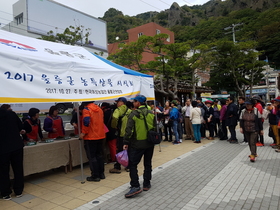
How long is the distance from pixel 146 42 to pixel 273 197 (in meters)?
11.3

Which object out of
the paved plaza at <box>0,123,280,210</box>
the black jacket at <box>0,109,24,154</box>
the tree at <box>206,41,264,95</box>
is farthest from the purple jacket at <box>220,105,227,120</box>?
the tree at <box>206,41,264,95</box>

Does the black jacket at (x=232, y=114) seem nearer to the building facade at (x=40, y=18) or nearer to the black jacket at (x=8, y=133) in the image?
the black jacket at (x=8, y=133)

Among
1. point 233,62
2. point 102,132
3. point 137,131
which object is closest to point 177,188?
point 137,131

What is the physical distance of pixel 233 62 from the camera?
19.3m

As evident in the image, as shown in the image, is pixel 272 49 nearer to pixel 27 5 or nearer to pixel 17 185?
pixel 27 5

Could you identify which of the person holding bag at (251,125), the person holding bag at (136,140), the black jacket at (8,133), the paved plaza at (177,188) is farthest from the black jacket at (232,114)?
the black jacket at (8,133)

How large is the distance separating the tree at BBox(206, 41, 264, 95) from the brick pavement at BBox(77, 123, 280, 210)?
12957 mm

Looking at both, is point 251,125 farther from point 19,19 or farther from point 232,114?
point 19,19

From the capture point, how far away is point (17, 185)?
3.81 meters

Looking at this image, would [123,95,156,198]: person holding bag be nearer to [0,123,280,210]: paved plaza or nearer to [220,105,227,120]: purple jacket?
[0,123,280,210]: paved plaza

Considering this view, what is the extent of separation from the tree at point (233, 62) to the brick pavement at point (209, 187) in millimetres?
12957

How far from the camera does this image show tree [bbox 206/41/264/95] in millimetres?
18344

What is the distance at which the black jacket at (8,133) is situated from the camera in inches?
139

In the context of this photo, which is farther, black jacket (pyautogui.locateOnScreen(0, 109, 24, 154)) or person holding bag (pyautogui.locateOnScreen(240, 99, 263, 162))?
person holding bag (pyautogui.locateOnScreen(240, 99, 263, 162))
